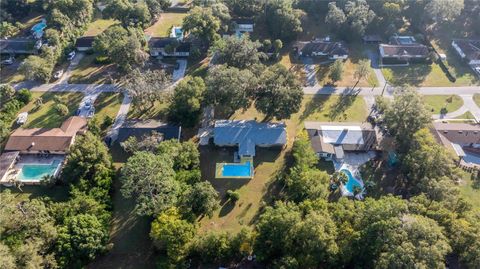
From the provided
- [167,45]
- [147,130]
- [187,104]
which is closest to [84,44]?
[167,45]

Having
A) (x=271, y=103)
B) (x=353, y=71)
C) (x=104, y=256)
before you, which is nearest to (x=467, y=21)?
(x=353, y=71)

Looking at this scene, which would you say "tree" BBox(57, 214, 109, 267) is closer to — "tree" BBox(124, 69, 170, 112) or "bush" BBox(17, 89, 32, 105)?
"tree" BBox(124, 69, 170, 112)

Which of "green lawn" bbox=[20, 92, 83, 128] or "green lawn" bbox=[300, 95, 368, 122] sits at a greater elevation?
"green lawn" bbox=[20, 92, 83, 128]

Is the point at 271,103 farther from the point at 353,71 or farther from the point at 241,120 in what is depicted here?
the point at 353,71

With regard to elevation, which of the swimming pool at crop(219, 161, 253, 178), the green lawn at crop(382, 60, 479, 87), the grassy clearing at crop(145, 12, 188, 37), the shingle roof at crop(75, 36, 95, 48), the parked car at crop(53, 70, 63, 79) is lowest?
the swimming pool at crop(219, 161, 253, 178)

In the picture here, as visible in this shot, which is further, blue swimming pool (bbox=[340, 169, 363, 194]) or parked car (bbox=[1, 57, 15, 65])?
parked car (bbox=[1, 57, 15, 65])

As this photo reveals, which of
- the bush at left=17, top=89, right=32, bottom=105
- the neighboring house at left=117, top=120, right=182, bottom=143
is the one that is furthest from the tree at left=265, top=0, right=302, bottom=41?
the bush at left=17, top=89, right=32, bottom=105
